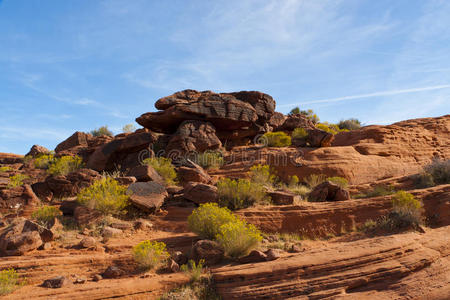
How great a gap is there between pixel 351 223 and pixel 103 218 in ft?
24.6

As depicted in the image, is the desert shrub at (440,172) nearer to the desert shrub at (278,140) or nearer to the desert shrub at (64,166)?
the desert shrub at (278,140)

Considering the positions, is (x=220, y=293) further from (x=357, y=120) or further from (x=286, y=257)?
(x=357, y=120)

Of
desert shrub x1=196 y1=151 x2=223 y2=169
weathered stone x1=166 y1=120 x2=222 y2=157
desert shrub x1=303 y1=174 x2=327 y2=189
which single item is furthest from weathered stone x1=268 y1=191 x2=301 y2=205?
weathered stone x1=166 y1=120 x2=222 y2=157

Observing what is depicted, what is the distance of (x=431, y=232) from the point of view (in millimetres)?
8508

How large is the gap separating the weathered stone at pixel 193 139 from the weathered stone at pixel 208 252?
382 inches

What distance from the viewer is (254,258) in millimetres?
7023

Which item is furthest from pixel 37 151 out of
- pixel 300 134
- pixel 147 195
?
pixel 300 134

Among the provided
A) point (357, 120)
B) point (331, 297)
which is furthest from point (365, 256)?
point (357, 120)

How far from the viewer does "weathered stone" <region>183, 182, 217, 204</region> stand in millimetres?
10484

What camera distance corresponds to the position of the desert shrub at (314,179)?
13.7m

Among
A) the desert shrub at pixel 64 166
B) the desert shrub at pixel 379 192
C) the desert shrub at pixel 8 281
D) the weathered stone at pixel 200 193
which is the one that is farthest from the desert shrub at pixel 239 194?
the desert shrub at pixel 64 166

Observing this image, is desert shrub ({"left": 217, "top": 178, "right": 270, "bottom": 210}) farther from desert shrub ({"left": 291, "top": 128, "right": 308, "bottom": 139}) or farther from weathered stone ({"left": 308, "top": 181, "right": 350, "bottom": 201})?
desert shrub ({"left": 291, "top": 128, "right": 308, "bottom": 139})

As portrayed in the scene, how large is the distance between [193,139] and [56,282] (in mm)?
11575

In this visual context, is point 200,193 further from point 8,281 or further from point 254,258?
point 8,281
